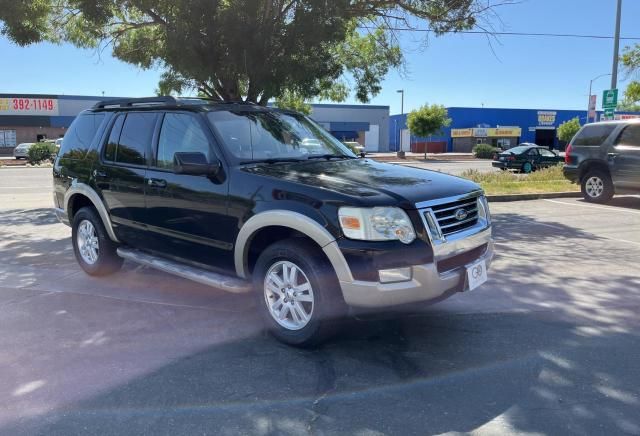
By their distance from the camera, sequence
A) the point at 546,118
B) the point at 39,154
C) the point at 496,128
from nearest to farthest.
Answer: the point at 39,154
the point at 496,128
the point at 546,118

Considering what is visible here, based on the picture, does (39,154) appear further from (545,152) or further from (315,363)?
(315,363)

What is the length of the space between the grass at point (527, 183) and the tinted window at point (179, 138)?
9611 mm

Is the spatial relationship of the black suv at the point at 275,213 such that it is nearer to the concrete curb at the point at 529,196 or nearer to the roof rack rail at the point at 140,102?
the roof rack rail at the point at 140,102

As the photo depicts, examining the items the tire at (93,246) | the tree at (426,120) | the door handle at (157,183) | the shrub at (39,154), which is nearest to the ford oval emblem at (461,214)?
the door handle at (157,183)

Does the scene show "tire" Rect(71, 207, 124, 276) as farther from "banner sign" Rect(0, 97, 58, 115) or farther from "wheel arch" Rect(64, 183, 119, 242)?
"banner sign" Rect(0, 97, 58, 115)

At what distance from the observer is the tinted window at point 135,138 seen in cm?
526

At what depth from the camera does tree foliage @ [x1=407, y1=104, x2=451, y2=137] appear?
Answer: 45.8m

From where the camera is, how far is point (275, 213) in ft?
13.1

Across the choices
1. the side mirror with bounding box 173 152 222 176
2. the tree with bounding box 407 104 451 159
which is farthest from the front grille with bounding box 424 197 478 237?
the tree with bounding box 407 104 451 159

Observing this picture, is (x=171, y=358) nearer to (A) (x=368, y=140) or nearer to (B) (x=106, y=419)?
(B) (x=106, y=419)

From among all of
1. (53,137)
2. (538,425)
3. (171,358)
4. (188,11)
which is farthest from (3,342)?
(53,137)

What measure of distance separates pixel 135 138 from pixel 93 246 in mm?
1477

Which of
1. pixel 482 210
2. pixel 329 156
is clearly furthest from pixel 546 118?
pixel 482 210

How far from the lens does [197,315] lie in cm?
486
